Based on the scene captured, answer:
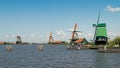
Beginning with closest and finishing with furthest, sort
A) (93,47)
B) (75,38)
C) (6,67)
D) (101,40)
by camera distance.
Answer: (6,67)
(93,47)
(101,40)
(75,38)

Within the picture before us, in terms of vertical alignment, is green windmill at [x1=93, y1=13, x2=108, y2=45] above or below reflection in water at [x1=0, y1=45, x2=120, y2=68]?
above

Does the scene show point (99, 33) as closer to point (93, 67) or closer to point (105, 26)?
point (105, 26)

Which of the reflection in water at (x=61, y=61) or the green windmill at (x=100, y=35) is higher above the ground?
the green windmill at (x=100, y=35)

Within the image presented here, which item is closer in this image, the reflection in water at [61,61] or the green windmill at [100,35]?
the reflection in water at [61,61]

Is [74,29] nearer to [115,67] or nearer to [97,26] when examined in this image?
[97,26]

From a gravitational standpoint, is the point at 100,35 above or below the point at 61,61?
above

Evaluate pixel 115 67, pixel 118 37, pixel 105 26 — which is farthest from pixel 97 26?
pixel 115 67

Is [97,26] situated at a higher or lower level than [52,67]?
higher

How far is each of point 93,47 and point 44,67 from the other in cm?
9226

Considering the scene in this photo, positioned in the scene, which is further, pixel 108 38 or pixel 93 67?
pixel 108 38

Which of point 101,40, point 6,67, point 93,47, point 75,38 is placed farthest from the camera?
point 75,38

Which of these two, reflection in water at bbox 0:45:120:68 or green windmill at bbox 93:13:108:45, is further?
green windmill at bbox 93:13:108:45

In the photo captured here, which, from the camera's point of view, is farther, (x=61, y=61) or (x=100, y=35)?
(x=100, y=35)

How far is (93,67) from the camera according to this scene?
185 feet
